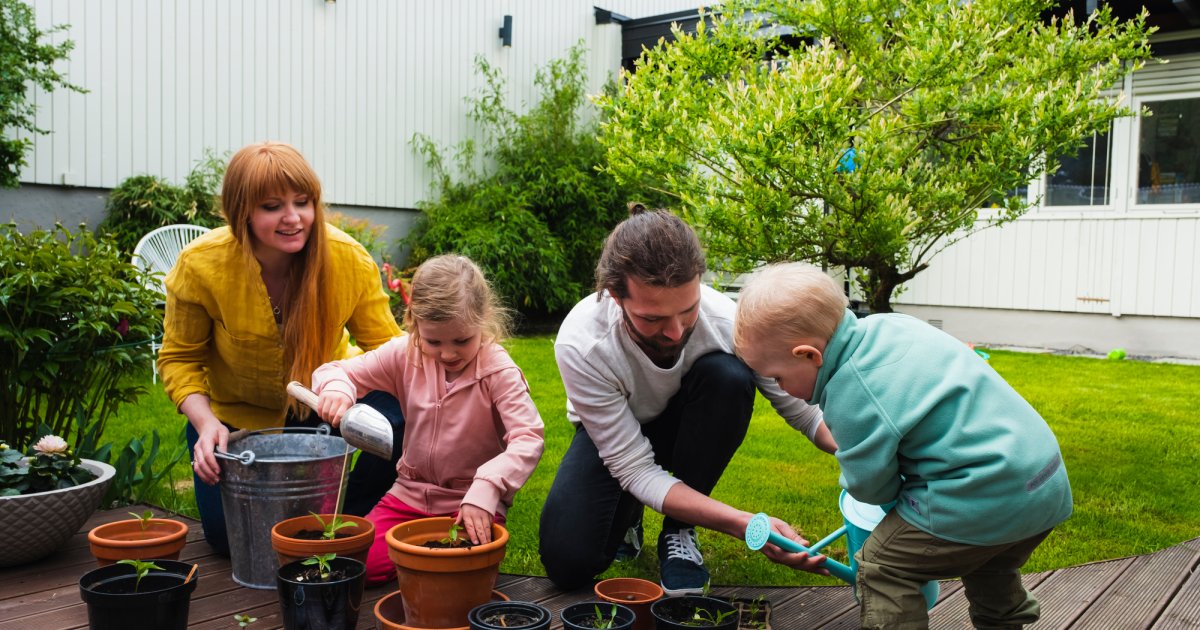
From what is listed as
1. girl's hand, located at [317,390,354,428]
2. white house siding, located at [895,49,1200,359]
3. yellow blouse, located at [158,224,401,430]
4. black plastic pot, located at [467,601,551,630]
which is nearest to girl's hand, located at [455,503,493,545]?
black plastic pot, located at [467,601,551,630]

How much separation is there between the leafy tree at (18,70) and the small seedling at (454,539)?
4452 mm

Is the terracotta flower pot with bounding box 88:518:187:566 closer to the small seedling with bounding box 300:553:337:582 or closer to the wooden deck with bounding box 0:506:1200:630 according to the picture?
the wooden deck with bounding box 0:506:1200:630

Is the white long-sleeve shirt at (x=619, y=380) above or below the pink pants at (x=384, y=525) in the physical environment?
above

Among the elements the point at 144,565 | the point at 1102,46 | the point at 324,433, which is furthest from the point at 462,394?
the point at 1102,46

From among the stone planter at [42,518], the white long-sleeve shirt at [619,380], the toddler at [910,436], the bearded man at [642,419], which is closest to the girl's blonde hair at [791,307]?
the toddler at [910,436]

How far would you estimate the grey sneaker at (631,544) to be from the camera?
254cm

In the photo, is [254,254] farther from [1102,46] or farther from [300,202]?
[1102,46]

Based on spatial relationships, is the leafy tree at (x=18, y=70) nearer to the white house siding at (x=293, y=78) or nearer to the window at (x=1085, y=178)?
the white house siding at (x=293, y=78)

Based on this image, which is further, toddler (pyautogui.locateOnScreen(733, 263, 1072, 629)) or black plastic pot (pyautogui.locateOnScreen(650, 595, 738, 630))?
black plastic pot (pyautogui.locateOnScreen(650, 595, 738, 630))

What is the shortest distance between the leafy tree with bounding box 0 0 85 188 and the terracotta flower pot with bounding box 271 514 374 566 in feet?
13.6

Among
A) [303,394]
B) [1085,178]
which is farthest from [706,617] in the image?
[1085,178]

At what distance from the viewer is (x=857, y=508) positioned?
1.99 m

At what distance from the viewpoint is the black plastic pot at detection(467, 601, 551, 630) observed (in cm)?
167

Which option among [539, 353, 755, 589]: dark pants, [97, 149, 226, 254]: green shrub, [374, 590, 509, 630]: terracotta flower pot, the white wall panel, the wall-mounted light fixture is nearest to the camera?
[374, 590, 509, 630]: terracotta flower pot
